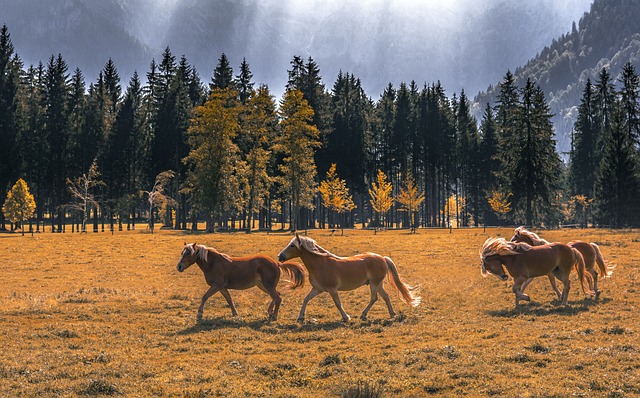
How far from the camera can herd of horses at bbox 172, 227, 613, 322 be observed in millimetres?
15633

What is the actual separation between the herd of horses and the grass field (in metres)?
0.75

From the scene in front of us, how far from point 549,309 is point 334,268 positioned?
275 inches

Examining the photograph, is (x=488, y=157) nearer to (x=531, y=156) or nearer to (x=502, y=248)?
(x=531, y=156)

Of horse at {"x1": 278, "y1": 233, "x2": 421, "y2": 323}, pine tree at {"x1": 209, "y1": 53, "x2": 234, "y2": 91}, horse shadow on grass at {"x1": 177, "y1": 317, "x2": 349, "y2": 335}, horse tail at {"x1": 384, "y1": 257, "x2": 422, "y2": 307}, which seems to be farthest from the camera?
pine tree at {"x1": 209, "y1": 53, "x2": 234, "y2": 91}

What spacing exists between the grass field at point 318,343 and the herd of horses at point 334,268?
750mm

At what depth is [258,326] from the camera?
15156 mm

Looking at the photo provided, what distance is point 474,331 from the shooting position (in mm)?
13812

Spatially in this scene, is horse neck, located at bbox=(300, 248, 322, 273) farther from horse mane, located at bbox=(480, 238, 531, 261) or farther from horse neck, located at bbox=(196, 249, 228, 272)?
horse mane, located at bbox=(480, 238, 531, 261)

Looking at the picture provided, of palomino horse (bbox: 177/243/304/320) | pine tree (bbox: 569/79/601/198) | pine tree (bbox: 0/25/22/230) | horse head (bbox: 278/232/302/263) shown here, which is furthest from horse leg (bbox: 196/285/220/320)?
pine tree (bbox: 569/79/601/198)

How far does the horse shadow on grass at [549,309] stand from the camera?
1587cm

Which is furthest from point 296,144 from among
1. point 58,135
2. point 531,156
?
point 58,135

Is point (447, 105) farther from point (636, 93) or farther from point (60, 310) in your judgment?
point (60, 310)

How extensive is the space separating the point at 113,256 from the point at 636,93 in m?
72.7

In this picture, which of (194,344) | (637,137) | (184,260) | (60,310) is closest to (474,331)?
(194,344)
